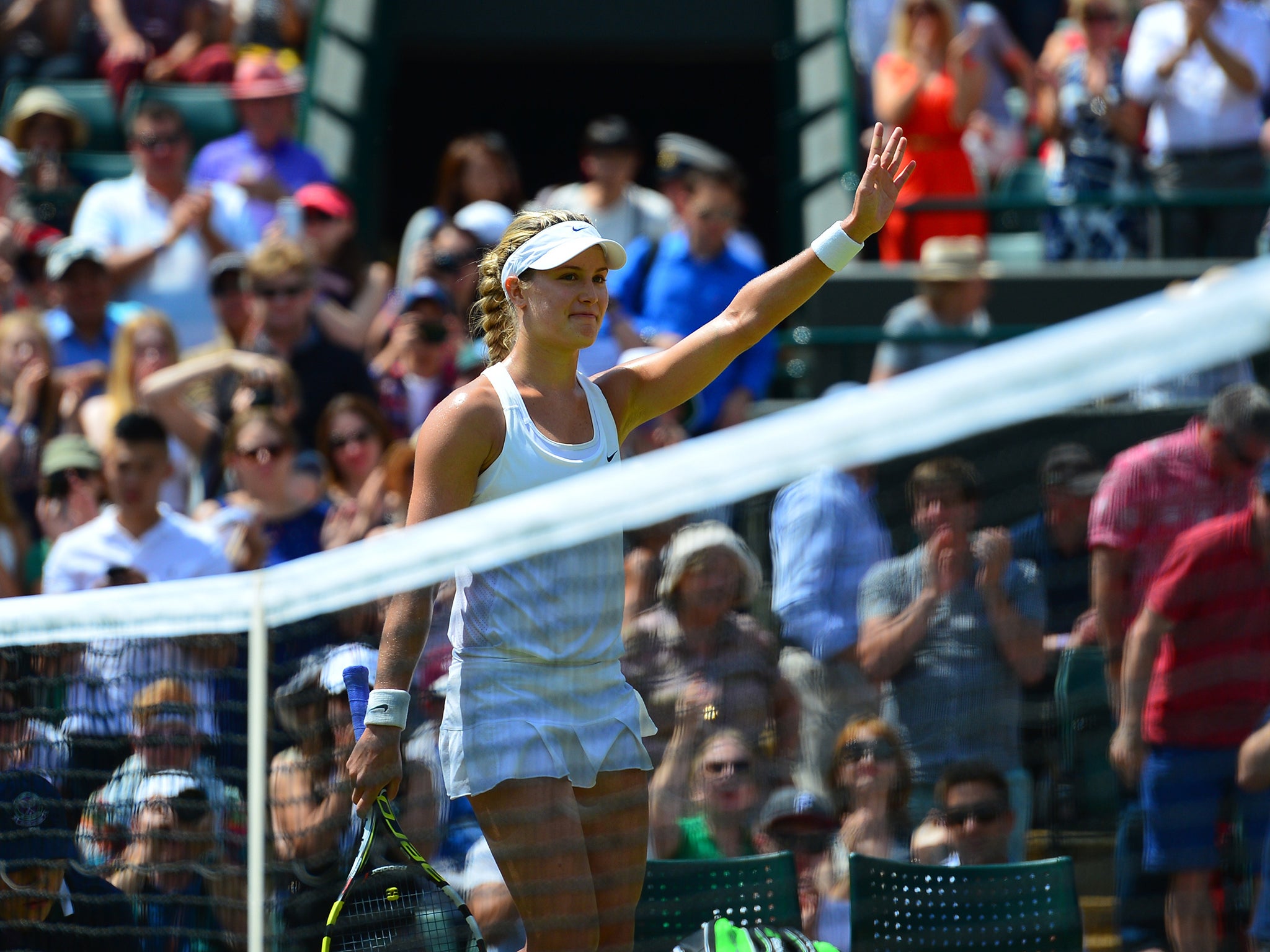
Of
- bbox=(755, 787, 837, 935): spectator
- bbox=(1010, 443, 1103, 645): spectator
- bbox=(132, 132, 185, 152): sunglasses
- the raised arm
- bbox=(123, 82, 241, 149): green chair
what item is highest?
bbox=(123, 82, 241, 149): green chair

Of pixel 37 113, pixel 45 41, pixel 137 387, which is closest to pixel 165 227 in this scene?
pixel 137 387

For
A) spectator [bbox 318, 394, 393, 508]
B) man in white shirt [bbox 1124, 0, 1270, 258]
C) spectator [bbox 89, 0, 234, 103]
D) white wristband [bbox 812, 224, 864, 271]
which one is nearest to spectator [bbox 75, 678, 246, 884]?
white wristband [bbox 812, 224, 864, 271]

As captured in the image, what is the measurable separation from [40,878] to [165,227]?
5107 millimetres

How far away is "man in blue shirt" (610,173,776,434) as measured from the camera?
25.6 feet

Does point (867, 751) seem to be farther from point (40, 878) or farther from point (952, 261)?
point (952, 261)

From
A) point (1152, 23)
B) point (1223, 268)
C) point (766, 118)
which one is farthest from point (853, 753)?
point (766, 118)

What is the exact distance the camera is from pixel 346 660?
11.9 ft

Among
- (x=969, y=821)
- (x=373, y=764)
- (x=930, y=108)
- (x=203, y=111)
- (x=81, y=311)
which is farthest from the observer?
(x=203, y=111)

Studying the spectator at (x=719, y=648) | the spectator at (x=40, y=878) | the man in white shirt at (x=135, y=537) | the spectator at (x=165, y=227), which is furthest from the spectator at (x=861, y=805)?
the spectator at (x=165, y=227)

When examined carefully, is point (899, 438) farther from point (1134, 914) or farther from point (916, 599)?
point (1134, 914)

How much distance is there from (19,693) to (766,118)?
9771 millimetres

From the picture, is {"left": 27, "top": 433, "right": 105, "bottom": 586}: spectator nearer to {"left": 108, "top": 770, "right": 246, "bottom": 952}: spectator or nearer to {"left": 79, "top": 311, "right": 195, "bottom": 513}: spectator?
{"left": 79, "top": 311, "right": 195, "bottom": 513}: spectator

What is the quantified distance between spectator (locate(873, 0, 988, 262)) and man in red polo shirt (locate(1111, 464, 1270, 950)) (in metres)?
5.42

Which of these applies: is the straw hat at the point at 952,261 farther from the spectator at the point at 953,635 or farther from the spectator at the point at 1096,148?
the spectator at the point at 953,635
